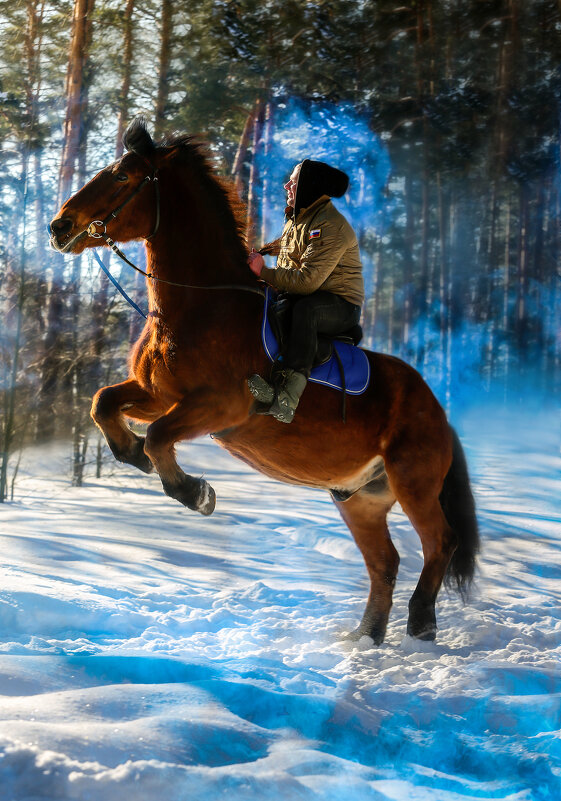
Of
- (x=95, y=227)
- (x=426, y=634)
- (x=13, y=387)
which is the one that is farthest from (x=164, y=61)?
(x=426, y=634)

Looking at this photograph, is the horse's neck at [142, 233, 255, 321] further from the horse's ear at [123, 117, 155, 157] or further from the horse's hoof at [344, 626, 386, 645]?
the horse's hoof at [344, 626, 386, 645]

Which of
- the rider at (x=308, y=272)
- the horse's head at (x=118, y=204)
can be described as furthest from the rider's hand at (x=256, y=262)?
the horse's head at (x=118, y=204)

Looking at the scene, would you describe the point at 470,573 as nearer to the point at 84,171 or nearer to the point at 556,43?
the point at 84,171

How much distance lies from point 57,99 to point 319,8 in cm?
596

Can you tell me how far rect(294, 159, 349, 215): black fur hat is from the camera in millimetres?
3338

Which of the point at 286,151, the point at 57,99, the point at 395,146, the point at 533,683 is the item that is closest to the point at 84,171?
the point at 57,99

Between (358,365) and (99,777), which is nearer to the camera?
(99,777)

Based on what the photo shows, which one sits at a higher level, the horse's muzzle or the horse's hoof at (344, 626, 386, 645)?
the horse's muzzle

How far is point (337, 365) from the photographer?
3.52 meters

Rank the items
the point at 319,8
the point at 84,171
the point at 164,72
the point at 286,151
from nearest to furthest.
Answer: the point at 84,171 < the point at 164,72 < the point at 286,151 < the point at 319,8

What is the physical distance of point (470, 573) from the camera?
13.4 feet

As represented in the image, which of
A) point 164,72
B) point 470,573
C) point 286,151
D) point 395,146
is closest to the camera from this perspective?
point 470,573

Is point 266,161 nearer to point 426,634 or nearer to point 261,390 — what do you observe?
point 261,390

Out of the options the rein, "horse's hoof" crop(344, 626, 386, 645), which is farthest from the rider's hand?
"horse's hoof" crop(344, 626, 386, 645)
